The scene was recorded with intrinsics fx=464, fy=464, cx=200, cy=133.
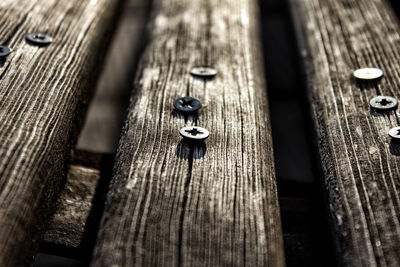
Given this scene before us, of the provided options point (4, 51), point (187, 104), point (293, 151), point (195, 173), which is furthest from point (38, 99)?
point (293, 151)

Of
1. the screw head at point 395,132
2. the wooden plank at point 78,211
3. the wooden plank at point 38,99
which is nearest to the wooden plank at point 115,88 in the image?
the wooden plank at point 38,99

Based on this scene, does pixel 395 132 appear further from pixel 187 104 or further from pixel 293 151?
pixel 293 151

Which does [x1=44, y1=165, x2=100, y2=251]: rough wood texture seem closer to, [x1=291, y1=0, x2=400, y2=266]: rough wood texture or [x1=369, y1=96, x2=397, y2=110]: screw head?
[x1=291, y1=0, x2=400, y2=266]: rough wood texture

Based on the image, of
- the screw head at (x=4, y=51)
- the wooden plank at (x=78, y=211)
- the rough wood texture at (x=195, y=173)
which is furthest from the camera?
the screw head at (x=4, y=51)

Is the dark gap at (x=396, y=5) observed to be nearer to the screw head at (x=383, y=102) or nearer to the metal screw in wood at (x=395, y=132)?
the screw head at (x=383, y=102)

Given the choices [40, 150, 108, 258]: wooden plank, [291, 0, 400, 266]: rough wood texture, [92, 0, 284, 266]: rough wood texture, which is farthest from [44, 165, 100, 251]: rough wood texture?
[291, 0, 400, 266]: rough wood texture

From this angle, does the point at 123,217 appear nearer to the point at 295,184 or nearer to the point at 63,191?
the point at 63,191
